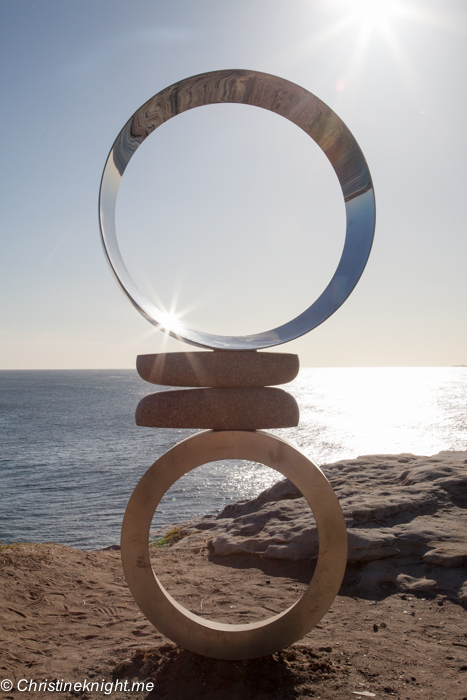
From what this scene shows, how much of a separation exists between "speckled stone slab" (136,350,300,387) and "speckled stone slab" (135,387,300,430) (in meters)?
0.12

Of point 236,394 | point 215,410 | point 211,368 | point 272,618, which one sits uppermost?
point 211,368

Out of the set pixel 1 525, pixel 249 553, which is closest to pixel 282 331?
pixel 249 553

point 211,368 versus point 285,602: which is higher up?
point 211,368

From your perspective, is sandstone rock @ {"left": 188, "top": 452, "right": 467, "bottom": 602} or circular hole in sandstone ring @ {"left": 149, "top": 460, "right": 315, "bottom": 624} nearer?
circular hole in sandstone ring @ {"left": 149, "top": 460, "right": 315, "bottom": 624}

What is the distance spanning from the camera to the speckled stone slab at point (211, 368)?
513 cm

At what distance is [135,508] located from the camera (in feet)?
16.4

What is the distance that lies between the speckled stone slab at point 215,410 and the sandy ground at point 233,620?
2.43m

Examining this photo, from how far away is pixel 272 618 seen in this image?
4.98 metres

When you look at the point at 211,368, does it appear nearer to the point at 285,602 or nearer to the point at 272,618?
the point at 272,618

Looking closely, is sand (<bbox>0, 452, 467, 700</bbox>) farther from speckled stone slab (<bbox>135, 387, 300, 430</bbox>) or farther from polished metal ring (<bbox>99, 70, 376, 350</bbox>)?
polished metal ring (<bbox>99, 70, 376, 350</bbox>)

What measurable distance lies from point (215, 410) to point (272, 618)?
7.40ft

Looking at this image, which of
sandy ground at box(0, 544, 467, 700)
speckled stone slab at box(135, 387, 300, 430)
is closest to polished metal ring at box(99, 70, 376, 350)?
speckled stone slab at box(135, 387, 300, 430)

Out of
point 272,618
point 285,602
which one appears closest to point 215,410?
point 272,618

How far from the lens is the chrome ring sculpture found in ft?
16.0
